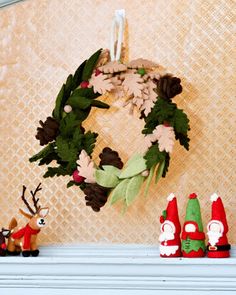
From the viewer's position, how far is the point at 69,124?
5.99ft

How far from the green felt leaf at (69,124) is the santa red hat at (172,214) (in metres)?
0.41

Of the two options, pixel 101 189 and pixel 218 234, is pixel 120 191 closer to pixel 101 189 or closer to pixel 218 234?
pixel 101 189

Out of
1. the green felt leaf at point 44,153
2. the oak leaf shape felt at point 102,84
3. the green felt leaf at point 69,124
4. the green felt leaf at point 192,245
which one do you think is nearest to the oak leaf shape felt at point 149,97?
the oak leaf shape felt at point 102,84

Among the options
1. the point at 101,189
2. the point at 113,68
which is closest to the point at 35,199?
the point at 101,189

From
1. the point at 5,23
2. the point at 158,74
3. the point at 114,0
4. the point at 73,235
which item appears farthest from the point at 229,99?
the point at 5,23

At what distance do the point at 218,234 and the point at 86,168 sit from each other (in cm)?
47

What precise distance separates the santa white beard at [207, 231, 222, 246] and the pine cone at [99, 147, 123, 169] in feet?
1.26

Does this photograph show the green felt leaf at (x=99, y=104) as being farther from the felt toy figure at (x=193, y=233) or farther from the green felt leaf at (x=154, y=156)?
the felt toy figure at (x=193, y=233)

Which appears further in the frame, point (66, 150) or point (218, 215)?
point (66, 150)

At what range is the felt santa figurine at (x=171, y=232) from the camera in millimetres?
1601

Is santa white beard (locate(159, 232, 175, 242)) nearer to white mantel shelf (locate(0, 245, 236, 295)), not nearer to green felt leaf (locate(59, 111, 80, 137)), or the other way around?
white mantel shelf (locate(0, 245, 236, 295))

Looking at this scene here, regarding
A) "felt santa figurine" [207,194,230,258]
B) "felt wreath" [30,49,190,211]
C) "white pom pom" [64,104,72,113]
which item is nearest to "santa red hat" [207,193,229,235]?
"felt santa figurine" [207,194,230,258]

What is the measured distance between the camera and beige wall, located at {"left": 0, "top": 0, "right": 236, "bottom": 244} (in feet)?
5.63

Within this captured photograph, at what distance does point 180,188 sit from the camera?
173 cm
